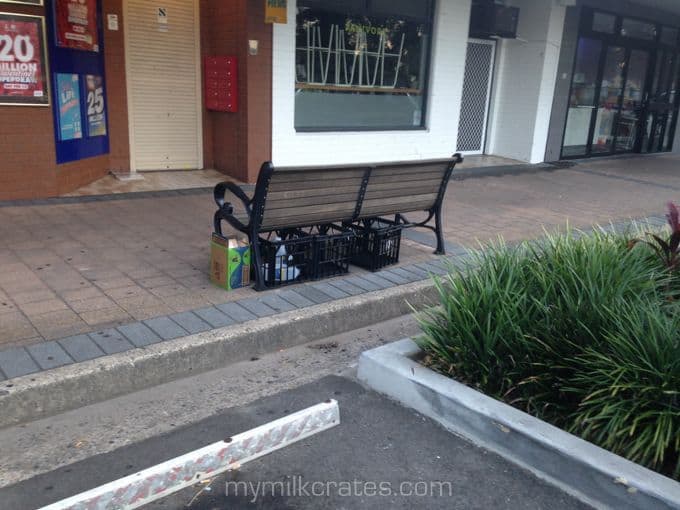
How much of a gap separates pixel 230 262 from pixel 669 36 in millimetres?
15911

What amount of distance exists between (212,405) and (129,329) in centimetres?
85

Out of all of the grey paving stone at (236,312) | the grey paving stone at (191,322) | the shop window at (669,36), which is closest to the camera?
the grey paving stone at (191,322)

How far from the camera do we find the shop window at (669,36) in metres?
15.9

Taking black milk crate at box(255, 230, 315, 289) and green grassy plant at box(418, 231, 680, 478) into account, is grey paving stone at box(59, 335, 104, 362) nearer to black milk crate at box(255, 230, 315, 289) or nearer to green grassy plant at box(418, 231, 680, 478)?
black milk crate at box(255, 230, 315, 289)

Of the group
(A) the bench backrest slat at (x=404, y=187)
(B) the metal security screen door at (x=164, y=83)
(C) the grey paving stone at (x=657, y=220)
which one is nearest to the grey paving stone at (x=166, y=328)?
(A) the bench backrest slat at (x=404, y=187)

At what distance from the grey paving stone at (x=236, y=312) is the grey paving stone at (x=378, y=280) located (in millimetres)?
1242

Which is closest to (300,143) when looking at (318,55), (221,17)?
(318,55)

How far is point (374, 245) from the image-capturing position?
5.55 meters

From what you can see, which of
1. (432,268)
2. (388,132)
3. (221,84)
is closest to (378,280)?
(432,268)

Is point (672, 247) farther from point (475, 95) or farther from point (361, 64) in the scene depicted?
point (475, 95)

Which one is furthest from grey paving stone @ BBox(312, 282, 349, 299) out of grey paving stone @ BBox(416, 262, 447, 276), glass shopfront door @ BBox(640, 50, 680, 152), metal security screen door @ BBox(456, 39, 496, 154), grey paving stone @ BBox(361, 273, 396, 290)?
glass shopfront door @ BBox(640, 50, 680, 152)

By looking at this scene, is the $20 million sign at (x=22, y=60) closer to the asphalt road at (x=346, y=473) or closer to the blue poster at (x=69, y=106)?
the blue poster at (x=69, y=106)

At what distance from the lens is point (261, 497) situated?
9.12ft

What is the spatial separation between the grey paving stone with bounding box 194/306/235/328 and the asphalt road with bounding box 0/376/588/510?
2.73 ft
